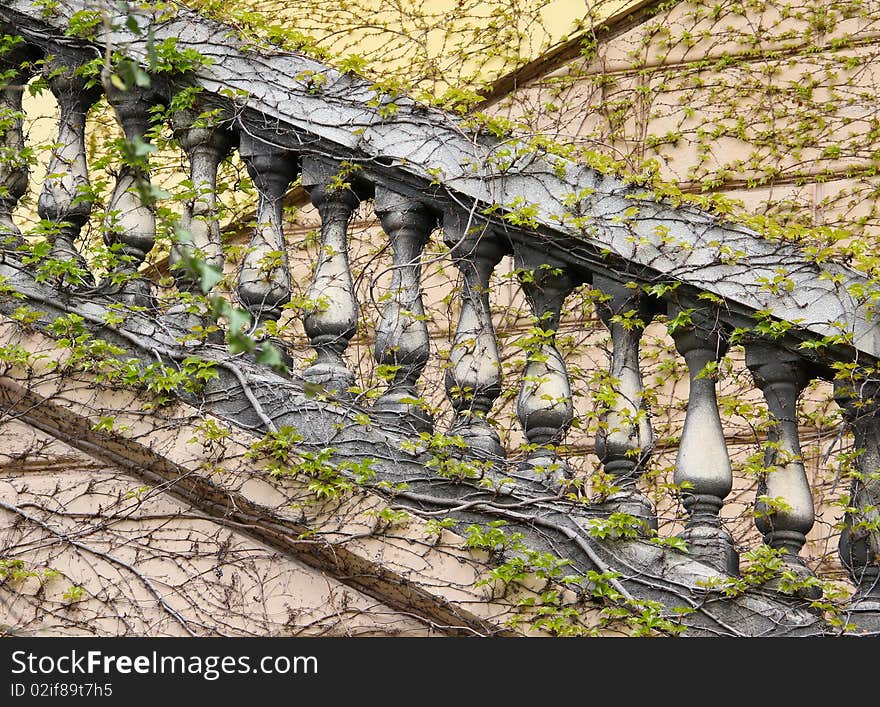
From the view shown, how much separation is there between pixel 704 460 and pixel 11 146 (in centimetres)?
247

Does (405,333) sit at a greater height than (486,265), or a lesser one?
lesser

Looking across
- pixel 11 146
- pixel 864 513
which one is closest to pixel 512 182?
pixel 864 513

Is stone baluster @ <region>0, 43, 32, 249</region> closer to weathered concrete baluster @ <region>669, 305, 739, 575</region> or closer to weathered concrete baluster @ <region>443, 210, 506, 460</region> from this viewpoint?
weathered concrete baluster @ <region>443, 210, 506, 460</region>

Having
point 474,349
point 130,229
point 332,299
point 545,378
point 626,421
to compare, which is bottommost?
point 626,421

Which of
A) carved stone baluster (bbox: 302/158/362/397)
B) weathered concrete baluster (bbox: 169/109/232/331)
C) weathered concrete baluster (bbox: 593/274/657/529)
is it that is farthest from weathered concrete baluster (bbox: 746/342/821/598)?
weathered concrete baluster (bbox: 169/109/232/331)

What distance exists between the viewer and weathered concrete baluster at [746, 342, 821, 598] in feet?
11.1

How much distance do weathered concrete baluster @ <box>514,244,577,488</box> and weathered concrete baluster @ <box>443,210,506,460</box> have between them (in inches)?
3.7

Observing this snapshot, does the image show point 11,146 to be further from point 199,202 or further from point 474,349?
point 474,349

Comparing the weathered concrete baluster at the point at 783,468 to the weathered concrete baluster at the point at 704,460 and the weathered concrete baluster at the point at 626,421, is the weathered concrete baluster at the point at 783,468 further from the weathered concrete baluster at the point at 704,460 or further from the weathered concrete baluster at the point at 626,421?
the weathered concrete baluster at the point at 626,421

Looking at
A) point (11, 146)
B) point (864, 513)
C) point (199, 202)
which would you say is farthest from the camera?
point (11, 146)

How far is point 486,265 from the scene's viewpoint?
3.75 m

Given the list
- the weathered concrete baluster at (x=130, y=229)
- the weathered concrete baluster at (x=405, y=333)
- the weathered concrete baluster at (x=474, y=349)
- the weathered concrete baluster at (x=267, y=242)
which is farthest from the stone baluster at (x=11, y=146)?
Answer: the weathered concrete baluster at (x=474, y=349)

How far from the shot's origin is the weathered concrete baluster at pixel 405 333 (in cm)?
365

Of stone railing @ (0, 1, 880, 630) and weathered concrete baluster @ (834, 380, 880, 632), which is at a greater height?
stone railing @ (0, 1, 880, 630)
